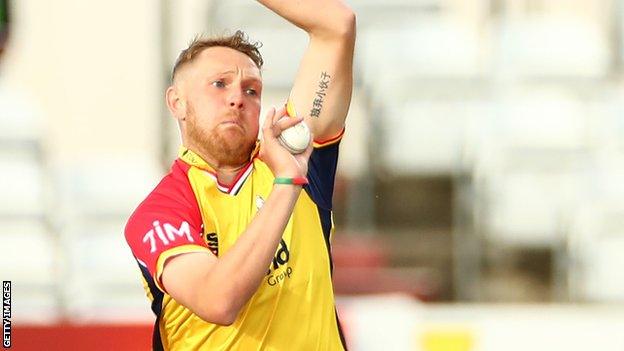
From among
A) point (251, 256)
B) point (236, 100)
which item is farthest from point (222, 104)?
point (251, 256)

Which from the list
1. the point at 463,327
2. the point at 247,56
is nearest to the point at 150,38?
the point at 463,327

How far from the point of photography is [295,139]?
8.77ft

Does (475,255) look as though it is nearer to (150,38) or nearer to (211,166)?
(150,38)

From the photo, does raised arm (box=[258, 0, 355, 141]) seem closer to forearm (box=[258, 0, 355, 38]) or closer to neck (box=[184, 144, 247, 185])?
forearm (box=[258, 0, 355, 38])

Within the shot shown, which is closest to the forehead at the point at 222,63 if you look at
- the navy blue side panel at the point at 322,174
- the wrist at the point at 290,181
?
the navy blue side panel at the point at 322,174

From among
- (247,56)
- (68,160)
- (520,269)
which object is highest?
(247,56)

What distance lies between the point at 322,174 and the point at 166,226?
427mm

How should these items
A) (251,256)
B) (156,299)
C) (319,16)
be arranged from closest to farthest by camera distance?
(251,256) < (156,299) < (319,16)

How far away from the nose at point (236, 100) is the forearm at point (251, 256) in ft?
0.91

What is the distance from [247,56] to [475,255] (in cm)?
554

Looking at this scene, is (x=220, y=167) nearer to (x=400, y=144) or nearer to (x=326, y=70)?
(x=326, y=70)

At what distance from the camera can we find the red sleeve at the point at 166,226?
2.73m

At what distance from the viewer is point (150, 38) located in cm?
898

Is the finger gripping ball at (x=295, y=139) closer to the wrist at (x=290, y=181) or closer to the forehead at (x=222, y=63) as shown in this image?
the wrist at (x=290, y=181)
